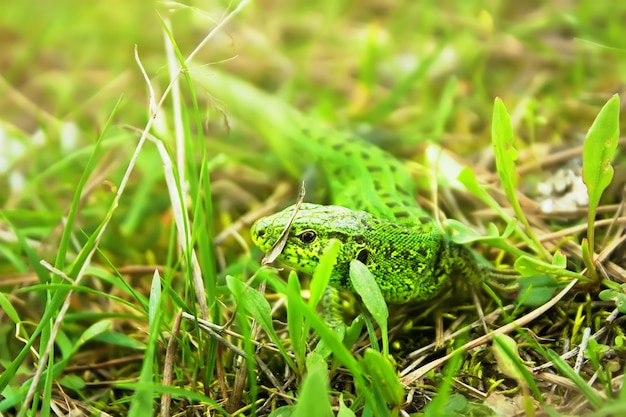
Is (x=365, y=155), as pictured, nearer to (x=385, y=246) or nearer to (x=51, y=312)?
(x=385, y=246)

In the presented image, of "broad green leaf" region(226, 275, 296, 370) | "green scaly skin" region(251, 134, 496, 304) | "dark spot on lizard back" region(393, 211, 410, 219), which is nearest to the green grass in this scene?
"broad green leaf" region(226, 275, 296, 370)

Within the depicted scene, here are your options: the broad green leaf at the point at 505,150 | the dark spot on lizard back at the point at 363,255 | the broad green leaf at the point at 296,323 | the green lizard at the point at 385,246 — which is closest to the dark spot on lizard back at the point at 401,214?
the green lizard at the point at 385,246

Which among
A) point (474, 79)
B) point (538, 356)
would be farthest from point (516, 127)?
point (538, 356)

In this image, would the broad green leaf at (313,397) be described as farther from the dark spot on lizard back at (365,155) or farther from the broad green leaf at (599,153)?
the dark spot on lizard back at (365,155)

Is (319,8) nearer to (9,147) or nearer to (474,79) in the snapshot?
(474,79)

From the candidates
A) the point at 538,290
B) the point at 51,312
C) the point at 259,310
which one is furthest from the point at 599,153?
the point at 51,312

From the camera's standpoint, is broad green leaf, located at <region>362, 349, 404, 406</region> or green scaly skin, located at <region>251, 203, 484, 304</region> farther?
green scaly skin, located at <region>251, 203, 484, 304</region>

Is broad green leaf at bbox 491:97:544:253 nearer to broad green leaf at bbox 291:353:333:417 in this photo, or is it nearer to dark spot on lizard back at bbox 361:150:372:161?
dark spot on lizard back at bbox 361:150:372:161
